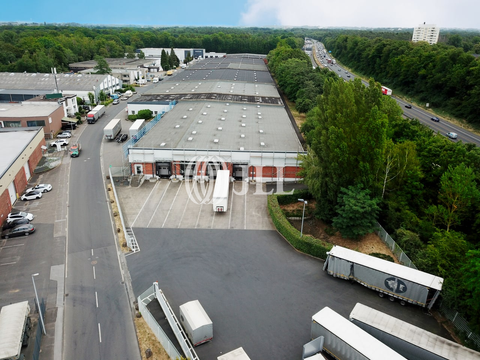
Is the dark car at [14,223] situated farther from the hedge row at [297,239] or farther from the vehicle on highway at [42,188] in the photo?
the hedge row at [297,239]

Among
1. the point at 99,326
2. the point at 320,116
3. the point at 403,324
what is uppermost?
the point at 320,116

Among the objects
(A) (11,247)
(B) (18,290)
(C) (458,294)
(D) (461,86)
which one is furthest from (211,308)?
(D) (461,86)

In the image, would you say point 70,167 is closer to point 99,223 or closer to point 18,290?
point 99,223

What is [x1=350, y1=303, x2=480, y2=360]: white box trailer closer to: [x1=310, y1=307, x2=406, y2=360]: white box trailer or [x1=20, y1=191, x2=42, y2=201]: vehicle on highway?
[x1=310, y1=307, x2=406, y2=360]: white box trailer

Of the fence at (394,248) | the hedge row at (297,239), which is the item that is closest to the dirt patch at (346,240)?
the fence at (394,248)

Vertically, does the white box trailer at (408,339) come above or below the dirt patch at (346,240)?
above

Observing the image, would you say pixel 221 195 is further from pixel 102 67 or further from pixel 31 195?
pixel 102 67

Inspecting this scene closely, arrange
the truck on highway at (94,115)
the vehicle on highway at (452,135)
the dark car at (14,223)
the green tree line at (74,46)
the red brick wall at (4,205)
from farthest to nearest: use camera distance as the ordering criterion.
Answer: the green tree line at (74,46)
the truck on highway at (94,115)
the vehicle on highway at (452,135)
the red brick wall at (4,205)
the dark car at (14,223)
